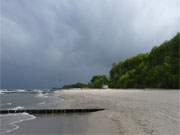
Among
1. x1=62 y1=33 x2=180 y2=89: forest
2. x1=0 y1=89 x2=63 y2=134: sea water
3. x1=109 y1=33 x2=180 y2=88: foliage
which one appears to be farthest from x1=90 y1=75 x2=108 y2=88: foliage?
x1=0 y1=89 x2=63 y2=134: sea water

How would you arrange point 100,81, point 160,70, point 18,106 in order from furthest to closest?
point 100,81 < point 160,70 < point 18,106

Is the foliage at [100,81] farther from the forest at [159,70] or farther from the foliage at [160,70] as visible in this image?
the foliage at [160,70]

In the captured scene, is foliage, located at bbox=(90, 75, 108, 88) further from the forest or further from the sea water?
the sea water

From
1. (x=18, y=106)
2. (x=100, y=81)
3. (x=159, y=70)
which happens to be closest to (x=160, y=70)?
(x=159, y=70)

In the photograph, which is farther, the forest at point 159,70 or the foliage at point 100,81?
the foliage at point 100,81

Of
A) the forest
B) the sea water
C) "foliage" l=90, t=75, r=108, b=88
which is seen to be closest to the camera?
the sea water

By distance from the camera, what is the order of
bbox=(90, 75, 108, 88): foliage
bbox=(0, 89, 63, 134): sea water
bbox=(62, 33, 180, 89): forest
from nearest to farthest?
1. bbox=(0, 89, 63, 134): sea water
2. bbox=(62, 33, 180, 89): forest
3. bbox=(90, 75, 108, 88): foliage

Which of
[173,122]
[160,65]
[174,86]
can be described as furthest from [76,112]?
[160,65]

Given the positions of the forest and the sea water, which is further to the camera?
the forest

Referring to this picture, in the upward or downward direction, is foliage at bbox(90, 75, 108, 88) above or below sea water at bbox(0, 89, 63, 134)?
above

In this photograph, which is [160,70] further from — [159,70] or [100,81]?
[100,81]

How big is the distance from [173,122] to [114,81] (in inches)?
3843

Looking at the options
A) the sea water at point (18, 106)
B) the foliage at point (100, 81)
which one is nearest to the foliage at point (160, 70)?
the sea water at point (18, 106)

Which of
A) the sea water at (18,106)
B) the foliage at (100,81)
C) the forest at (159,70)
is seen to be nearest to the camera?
the sea water at (18,106)
